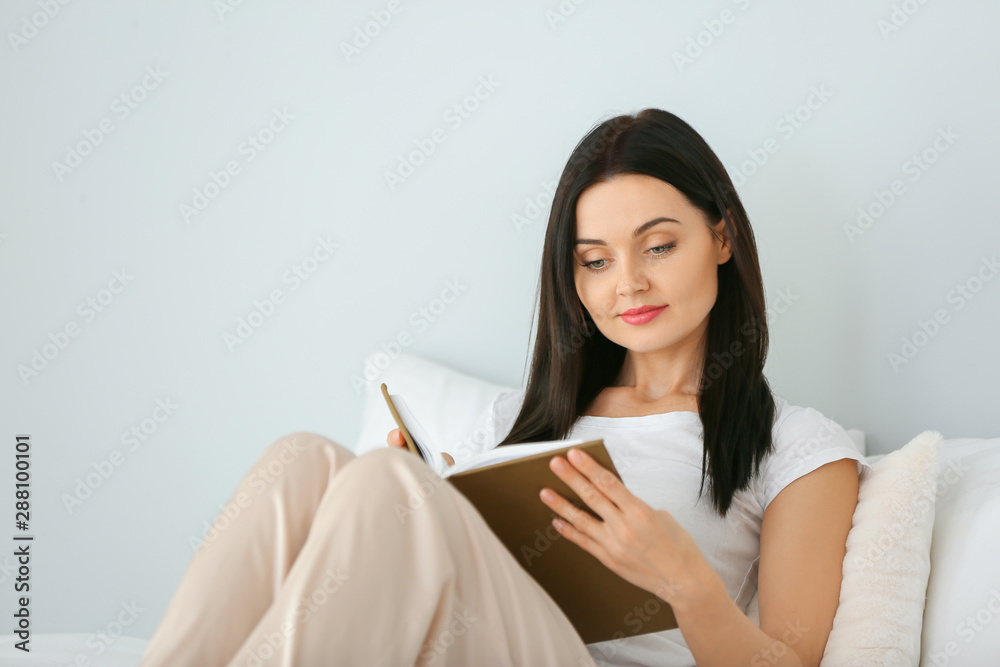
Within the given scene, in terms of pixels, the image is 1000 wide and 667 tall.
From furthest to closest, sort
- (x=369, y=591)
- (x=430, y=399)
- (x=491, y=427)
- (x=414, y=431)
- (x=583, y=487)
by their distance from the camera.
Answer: (x=430, y=399), (x=491, y=427), (x=414, y=431), (x=583, y=487), (x=369, y=591)

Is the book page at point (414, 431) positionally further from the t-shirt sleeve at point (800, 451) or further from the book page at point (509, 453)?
the t-shirt sleeve at point (800, 451)

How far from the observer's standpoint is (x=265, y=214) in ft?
6.28

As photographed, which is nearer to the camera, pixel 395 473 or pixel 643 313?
pixel 395 473

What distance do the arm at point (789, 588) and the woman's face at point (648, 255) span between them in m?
0.34

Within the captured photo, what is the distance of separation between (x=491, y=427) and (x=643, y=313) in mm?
417

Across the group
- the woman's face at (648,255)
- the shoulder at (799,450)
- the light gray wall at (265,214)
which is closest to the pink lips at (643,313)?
the woman's face at (648,255)

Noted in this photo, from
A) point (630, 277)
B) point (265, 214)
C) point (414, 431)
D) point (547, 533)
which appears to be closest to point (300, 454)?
point (414, 431)

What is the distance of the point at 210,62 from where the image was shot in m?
1.91

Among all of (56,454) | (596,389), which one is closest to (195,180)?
(56,454)

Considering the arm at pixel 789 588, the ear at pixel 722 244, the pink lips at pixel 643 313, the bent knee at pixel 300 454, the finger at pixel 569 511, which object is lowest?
the arm at pixel 789 588

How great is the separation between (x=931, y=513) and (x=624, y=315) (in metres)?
0.56

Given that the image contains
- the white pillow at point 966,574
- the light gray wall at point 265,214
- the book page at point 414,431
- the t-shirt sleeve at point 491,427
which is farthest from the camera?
the light gray wall at point 265,214

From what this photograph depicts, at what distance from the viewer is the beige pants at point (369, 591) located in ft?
2.56

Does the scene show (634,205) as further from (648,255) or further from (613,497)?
(613,497)
